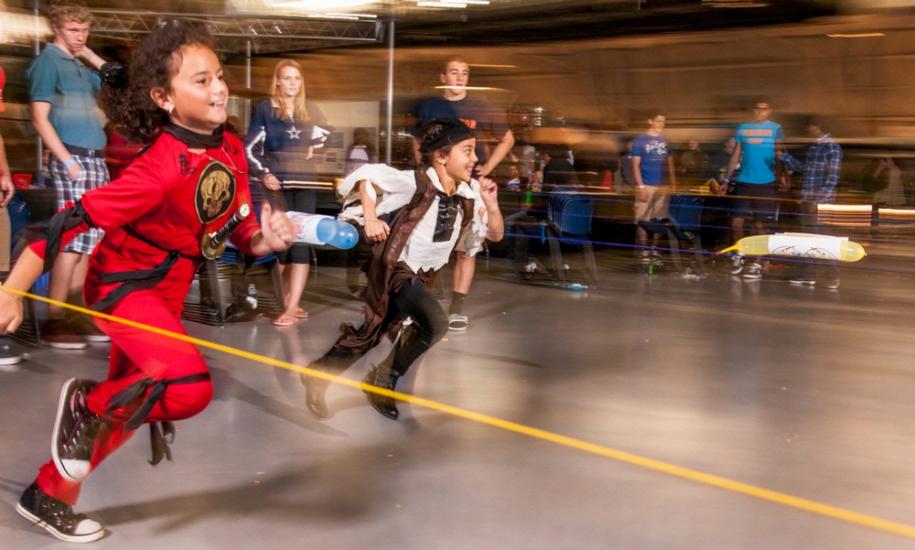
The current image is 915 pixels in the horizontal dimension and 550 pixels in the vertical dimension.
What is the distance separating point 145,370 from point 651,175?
8.43m

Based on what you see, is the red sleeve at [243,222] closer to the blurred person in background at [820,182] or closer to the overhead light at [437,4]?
the blurred person in background at [820,182]

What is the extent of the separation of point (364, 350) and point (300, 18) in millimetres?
8938

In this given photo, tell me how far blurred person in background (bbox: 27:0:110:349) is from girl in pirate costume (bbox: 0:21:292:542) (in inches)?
102

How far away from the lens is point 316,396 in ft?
14.3

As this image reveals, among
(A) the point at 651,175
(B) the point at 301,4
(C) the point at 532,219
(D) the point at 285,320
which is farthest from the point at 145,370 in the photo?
(B) the point at 301,4

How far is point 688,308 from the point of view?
8172mm

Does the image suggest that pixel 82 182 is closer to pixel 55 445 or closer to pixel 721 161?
pixel 55 445

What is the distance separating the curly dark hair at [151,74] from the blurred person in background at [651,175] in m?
8.01

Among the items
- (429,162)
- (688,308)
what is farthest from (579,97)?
(429,162)

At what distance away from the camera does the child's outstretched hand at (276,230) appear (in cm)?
304

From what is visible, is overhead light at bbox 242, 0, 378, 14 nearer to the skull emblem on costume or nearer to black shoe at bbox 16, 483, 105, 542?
Answer: the skull emblem on costume

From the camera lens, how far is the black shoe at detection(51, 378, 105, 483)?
9.50ft

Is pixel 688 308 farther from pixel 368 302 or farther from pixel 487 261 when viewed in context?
pixel 368 302

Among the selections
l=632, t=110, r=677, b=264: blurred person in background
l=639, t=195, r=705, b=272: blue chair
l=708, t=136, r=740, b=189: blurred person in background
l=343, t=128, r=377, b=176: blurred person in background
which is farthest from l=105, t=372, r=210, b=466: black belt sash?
l=708, t=136, r=740, b=189: blurred person in background
